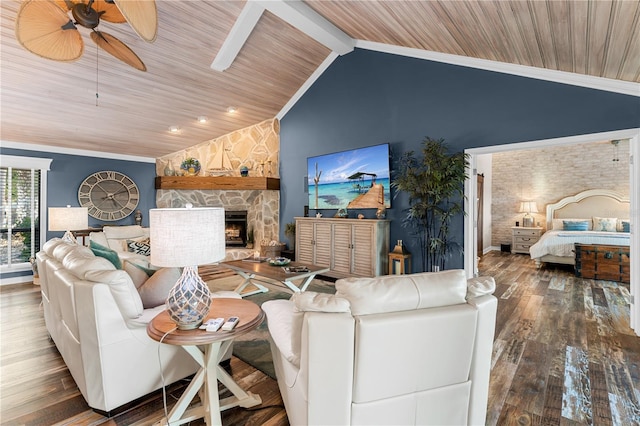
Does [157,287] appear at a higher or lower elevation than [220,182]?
lower

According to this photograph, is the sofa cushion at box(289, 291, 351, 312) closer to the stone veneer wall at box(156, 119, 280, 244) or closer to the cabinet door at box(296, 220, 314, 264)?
the cabinet door at box(296, 220, 314, 264)

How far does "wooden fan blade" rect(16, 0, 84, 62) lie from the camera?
188 centimetres

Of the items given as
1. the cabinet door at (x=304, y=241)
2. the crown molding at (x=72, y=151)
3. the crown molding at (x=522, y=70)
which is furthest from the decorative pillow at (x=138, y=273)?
the crown molding at (x=72, y=151)

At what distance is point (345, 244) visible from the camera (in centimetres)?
493

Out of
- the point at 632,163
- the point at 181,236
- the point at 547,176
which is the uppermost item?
the point at 547,176

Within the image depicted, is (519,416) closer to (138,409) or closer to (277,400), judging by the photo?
(277,400)

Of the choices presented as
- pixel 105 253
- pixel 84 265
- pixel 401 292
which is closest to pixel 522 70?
pixel 401 292

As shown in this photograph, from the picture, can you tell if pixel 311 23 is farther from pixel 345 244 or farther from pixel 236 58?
pixel 345 244

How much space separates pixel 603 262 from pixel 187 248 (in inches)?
256

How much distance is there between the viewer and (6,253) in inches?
199

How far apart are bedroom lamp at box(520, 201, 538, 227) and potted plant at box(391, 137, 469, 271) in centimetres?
508

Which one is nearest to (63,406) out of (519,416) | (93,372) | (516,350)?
(93,372)

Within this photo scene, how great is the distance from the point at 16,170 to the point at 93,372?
528 cm

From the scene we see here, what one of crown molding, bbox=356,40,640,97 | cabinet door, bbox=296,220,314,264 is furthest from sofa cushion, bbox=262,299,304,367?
crown molding, bbox=356,40,640,97
